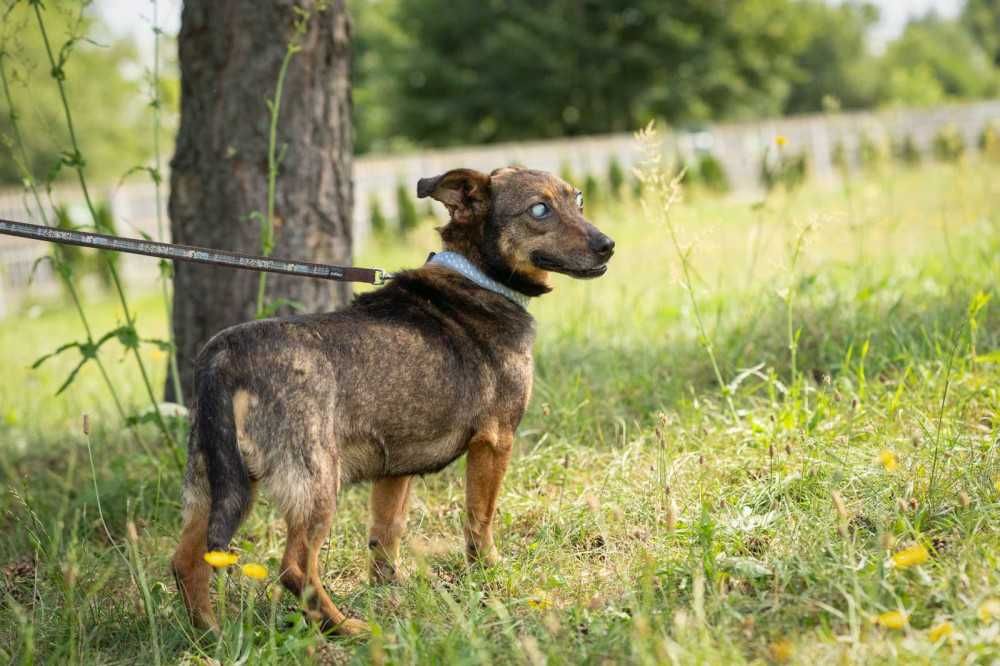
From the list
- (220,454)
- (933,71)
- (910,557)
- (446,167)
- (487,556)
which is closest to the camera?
(910,557)

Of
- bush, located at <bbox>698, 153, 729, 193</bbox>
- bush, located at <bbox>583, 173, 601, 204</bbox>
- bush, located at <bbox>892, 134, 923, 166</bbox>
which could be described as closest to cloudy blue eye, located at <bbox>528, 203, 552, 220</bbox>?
bush, located at <bbox>583, 173, 601, 204</bbox>

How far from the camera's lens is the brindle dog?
112 inches

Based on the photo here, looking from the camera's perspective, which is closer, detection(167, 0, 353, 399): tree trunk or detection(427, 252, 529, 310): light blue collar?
detection(427, 252, 529, 310): light blue collar

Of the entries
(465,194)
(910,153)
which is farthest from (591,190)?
(465,194)

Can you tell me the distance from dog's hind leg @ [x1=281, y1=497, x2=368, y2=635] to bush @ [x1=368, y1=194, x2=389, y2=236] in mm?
16478

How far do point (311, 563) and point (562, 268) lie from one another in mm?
1458

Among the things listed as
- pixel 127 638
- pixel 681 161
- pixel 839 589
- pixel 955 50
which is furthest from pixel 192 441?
pixel 955 50

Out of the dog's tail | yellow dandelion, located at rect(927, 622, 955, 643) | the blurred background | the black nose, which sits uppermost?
the blurred background

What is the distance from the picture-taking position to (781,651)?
2.29 meters

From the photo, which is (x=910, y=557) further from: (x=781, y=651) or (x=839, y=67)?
(x=839, y=67)

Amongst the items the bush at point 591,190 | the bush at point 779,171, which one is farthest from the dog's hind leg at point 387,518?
the bush at point 591,190

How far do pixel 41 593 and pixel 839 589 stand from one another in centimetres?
286

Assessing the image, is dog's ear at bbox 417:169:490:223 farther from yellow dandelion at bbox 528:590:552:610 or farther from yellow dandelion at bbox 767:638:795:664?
yellow dandelion at bbox 767:638:795:664

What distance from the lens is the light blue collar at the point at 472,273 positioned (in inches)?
141
